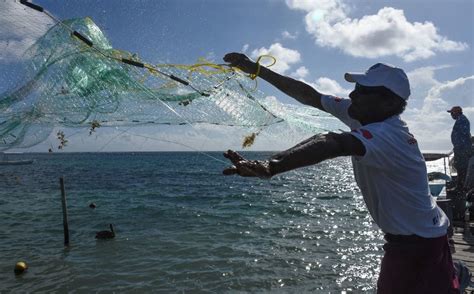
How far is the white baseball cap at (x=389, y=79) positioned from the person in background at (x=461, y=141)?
1135 cm

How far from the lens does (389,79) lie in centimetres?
228

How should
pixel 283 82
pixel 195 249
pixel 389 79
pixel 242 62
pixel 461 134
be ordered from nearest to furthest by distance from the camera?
1. pixel 389 79
2. pixel 283 82
3. pixel 242 62
4. pixel 461 134
5. pixel 195 249

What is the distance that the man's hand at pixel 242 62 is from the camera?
3.94 metres

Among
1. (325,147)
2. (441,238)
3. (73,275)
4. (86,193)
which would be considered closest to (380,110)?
(325,147)

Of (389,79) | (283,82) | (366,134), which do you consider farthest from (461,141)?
(366,134)

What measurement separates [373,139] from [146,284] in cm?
955

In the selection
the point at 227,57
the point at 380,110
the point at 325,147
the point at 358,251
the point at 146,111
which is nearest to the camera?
the point at 325,147

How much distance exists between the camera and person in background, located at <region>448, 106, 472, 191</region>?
39.3 feet

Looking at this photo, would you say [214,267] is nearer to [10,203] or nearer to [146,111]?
[146,111]

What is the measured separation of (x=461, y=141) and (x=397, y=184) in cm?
1157

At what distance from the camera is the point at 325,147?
194cm

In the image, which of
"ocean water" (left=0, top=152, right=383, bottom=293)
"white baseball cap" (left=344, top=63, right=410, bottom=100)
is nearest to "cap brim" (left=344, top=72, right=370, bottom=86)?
"white baseball cap" (left=344, top=63, right=410, bottom=100)

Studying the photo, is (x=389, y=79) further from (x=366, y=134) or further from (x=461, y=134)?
(x=461, y=134)

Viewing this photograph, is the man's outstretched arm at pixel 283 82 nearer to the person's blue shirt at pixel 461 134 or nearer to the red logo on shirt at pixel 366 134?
the red logo on shirt at pixel 366 134
